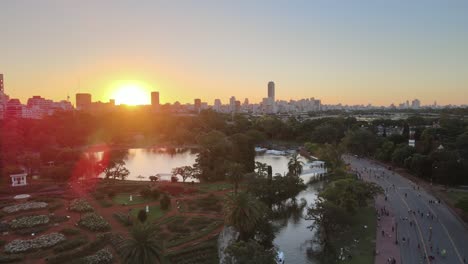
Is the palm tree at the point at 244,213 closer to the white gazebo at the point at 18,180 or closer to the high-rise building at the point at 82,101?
the white gazebo at the point at 18,180

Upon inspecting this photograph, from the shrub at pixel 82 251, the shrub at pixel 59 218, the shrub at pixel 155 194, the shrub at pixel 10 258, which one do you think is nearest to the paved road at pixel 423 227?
the shrub at pixel 82 251

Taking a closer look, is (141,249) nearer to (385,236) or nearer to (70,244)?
(70,244)

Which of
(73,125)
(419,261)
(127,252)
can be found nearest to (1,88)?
(73,125)

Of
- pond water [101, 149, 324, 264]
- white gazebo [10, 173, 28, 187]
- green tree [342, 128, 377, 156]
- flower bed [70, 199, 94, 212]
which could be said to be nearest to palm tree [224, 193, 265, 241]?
pond water [101, 149, 324, 264]

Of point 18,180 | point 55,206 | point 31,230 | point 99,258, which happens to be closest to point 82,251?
point 99,258

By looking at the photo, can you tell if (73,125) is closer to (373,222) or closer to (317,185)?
(317,185)

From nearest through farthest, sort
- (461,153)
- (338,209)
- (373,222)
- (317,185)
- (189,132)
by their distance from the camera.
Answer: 1. (338,209)
2. (373,222)
3. (317,185)
4. (461,153)
5. (189,132)
